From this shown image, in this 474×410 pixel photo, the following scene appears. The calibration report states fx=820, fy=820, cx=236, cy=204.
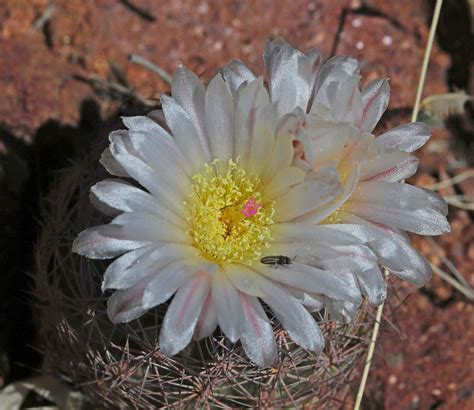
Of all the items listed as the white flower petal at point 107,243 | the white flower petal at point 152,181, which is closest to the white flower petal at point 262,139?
the white flower petal at point 152,181

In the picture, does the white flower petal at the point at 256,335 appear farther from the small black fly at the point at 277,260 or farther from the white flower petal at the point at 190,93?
the white flower petal at the point at 190,93

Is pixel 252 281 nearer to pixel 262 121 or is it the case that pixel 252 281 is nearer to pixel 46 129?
pixel 262 121

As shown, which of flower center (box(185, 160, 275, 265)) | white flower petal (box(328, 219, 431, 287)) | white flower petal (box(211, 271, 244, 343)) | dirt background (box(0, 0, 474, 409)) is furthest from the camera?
dirt background (box(0, 0, 474, 409))

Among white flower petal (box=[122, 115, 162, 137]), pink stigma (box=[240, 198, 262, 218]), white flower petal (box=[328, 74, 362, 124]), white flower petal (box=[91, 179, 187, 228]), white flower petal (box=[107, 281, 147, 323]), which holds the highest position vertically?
white flower petal (box=[328, 74, 362, 124])

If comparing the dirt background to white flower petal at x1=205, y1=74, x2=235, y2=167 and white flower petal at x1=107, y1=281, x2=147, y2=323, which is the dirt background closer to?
white flower petal at x1=205, y1=74, x2=235, y2=167

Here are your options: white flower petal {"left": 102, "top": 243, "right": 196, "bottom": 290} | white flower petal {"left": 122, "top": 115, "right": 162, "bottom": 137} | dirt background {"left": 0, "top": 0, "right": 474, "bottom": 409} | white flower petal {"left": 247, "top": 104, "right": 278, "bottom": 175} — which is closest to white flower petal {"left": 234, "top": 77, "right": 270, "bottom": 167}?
white flower petal {"left": 247, "top": 104, "right": 278, "bottom": 175}

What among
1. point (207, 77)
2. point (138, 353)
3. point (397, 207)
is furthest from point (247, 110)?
point (207, 77)
